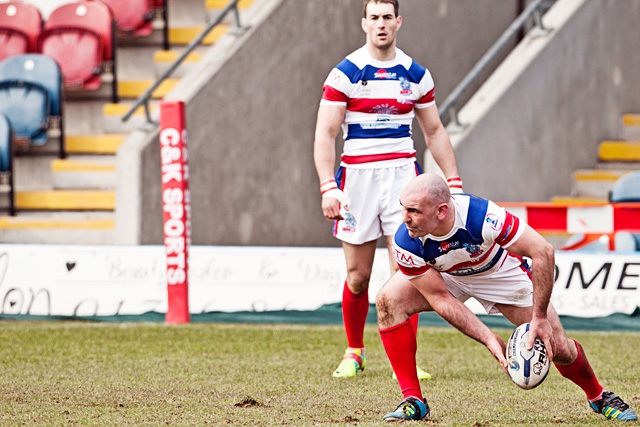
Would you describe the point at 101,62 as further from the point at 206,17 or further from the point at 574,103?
the point at 574,103

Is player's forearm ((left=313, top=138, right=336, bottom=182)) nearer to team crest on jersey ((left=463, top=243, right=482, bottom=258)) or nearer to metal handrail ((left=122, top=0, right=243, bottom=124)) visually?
team crest on jersey ((left=463, top=243, right=482, bottom=258))

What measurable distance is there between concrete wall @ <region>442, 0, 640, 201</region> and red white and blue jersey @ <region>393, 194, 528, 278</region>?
22.5 feet

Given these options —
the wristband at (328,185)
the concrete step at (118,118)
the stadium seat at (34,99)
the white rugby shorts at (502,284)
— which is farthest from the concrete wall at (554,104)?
the white rugby shorts at (502,284)

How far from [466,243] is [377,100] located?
1.96 meters

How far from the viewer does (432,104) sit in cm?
760

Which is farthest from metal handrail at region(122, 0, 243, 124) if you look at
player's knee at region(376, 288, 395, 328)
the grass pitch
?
player's knee at region(376, 288, 395, 328)

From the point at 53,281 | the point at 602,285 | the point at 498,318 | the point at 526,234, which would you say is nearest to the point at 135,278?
the point at 53,281

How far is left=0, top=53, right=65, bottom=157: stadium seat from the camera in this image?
13.6 m

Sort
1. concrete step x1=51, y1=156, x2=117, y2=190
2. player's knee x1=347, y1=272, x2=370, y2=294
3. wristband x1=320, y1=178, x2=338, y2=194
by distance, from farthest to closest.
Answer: concrete step x1=51, y1=156, x2=117, y2=190 → player's knee x1=347, y1=272, x2=370, y2=294 → wristband x1=320, y1=178, x2=338, y2=194

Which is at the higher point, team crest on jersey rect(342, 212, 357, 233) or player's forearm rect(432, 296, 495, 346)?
player's forearm rect(432, 296, 495, 346)

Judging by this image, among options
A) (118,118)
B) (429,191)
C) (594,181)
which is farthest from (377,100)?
(118,118)

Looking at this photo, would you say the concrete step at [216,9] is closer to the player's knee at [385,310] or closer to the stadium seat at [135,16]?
the stadium seat at [135,16]

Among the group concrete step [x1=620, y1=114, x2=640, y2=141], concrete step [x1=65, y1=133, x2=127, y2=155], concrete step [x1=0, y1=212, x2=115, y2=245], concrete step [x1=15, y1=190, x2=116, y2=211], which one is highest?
concrete step [x1=620, y1=114, x2=640, y2=141]

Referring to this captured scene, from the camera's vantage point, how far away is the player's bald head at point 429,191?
5488 mm
